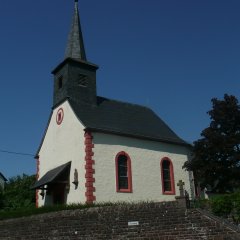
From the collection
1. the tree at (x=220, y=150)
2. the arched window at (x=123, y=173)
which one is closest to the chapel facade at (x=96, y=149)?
the arched window at (x=123, y=173)

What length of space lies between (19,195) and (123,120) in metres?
10.8

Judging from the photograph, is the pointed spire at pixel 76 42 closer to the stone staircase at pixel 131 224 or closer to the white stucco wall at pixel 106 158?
the white stucco wall at pixel 106 158

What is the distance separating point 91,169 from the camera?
2389cm

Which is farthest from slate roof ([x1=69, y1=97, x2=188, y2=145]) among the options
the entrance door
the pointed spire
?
the entrance door

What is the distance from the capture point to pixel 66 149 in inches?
1042

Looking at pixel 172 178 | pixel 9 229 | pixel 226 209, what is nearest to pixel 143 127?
pixel 172 178

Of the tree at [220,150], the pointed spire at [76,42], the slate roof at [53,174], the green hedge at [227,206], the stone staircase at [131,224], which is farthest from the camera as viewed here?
the pointed spire at [76,42]

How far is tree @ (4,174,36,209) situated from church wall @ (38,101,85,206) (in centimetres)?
406

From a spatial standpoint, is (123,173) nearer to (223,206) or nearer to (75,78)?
(75,78)

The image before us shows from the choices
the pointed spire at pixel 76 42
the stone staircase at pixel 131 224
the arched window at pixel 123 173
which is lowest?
the stone staircase at pixel 131 224

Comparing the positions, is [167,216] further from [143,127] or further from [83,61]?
[83,61]

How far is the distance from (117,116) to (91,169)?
590 cm

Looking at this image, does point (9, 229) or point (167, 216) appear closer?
point (167, 216)

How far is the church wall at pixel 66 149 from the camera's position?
2450cm
